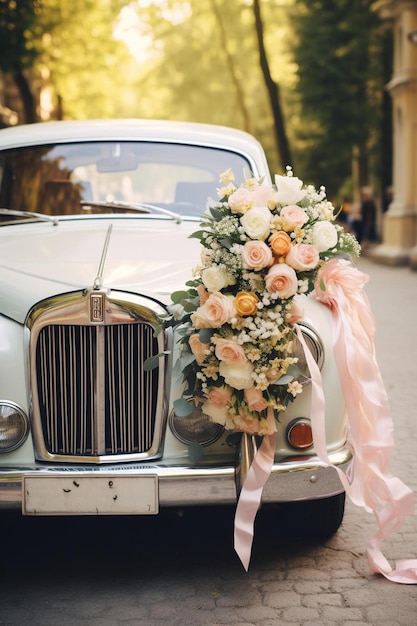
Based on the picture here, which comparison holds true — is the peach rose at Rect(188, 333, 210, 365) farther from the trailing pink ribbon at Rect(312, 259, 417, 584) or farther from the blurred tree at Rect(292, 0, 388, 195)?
the blurred tree at Rect(292, 0, 388, 195)

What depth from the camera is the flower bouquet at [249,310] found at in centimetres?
380

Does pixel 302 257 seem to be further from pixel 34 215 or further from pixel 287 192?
pixel 34 215

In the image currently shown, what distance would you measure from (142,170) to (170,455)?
87.3 inches

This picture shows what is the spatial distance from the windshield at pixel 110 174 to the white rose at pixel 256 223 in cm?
152

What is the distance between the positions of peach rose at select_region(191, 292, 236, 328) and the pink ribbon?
433 mm

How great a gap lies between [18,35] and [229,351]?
20273 mm

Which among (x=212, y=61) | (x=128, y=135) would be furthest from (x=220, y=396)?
(x=212, y=61)

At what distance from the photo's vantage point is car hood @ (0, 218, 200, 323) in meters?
4.00

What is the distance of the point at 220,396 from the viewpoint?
3.82m

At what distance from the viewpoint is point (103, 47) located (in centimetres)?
3027

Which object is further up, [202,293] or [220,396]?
[202,293]

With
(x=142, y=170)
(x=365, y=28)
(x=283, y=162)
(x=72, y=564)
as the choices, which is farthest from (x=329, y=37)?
(x=72, y=564)

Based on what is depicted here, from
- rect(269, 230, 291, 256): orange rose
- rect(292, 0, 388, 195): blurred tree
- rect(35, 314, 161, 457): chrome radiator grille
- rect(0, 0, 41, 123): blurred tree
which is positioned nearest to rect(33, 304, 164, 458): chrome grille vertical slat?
rect(35, 314, 161, 457): chrome radiator grille

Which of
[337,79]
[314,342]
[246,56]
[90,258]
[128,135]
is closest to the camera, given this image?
[314,342]
